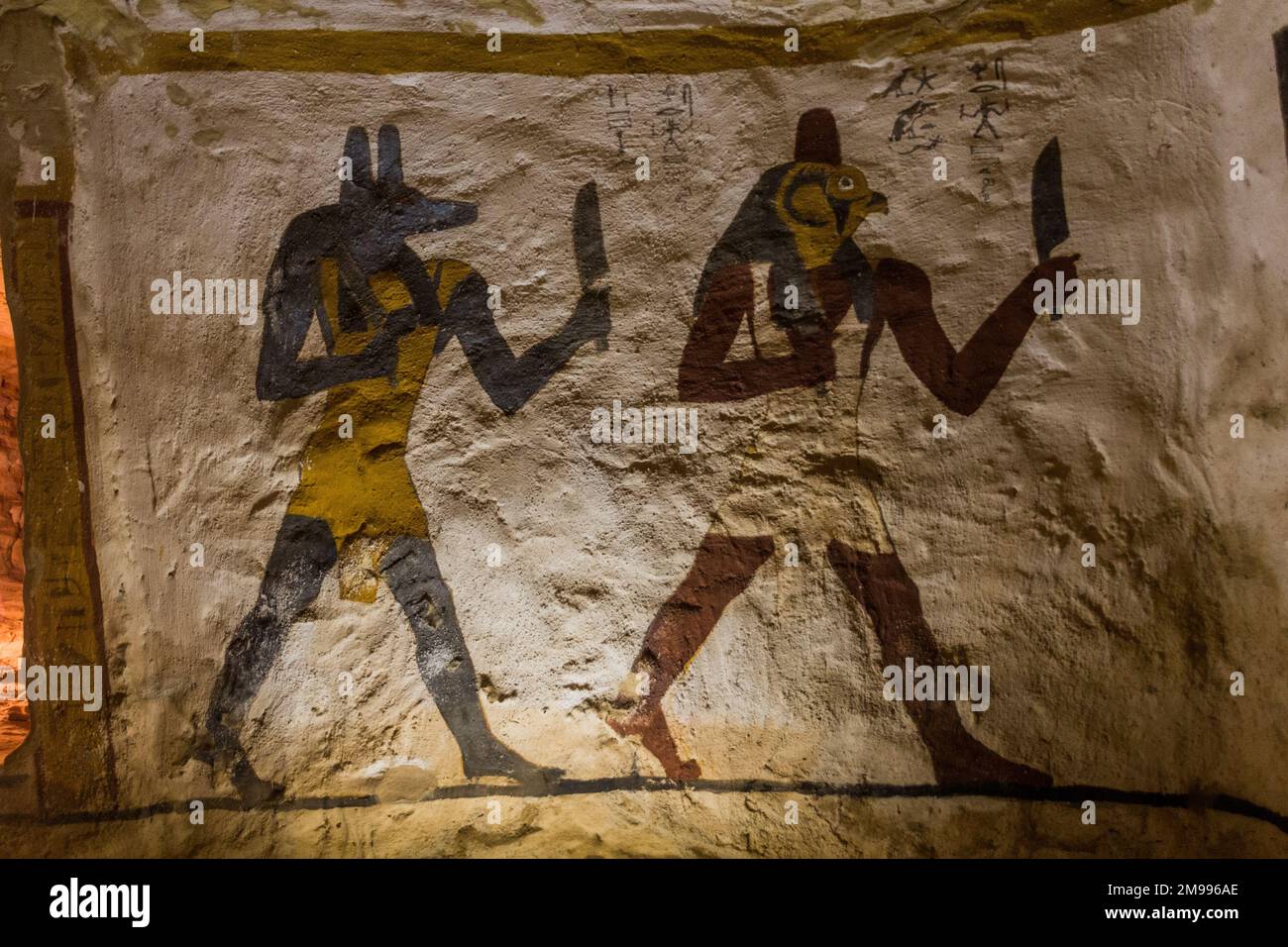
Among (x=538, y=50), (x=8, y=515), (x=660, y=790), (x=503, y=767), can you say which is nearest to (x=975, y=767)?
(x=660, y=790)

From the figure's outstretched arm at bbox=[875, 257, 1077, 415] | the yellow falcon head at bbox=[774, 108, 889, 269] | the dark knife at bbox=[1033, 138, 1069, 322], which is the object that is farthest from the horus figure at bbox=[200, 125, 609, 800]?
the dark knife at bbox=[1033, 138, 1069, 322]

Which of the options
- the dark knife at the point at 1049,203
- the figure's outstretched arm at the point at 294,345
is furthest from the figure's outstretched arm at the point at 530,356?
the dark knife at the point at 1049,203

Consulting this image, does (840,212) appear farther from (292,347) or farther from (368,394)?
(292,347)

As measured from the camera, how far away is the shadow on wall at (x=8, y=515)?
4.03 m

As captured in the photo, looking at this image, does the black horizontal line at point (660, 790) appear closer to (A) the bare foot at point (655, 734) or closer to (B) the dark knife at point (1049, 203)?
(A) the bare foot at point (655, 734)

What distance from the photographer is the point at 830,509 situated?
256 centimetres

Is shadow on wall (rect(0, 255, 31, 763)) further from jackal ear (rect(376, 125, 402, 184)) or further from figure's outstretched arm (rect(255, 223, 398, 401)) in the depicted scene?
jackal ear (rect(376, 125, 402, 184))

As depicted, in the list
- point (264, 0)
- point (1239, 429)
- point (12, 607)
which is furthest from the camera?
point (12, 607)

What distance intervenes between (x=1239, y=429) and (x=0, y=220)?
3832 mm

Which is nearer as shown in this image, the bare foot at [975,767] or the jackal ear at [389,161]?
the bare foot at [975,767]

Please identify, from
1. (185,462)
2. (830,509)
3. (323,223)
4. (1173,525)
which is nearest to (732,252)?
(830,509)

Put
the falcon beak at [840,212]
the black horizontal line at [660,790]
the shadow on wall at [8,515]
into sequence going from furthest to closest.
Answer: the shadow on wall at [8,515] → the falcon beak at [840,212] → the black horizontal line at [660,790]

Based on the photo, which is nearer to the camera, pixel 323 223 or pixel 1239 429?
pixel 1239 429

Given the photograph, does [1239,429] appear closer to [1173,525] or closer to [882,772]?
[1173,525]
